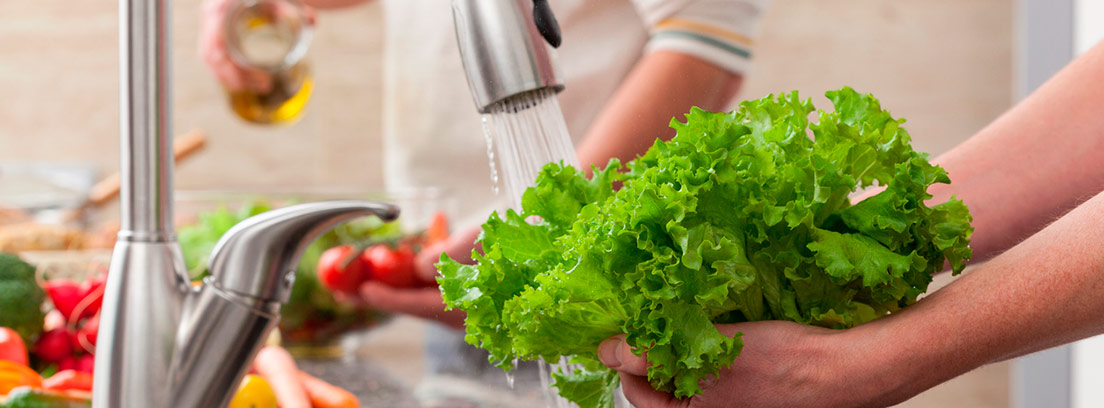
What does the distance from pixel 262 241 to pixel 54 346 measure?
1.82ft

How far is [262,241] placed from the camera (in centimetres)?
68

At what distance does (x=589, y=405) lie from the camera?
0.55 meters

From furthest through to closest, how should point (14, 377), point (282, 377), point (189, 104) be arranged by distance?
point (189, 104) → point (282, 377) → point (14, 377)

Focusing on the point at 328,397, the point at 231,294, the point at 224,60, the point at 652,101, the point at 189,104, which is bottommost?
the point at 328,397

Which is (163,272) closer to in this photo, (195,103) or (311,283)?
(311,283)

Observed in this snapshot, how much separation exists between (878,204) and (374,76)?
2.29 m

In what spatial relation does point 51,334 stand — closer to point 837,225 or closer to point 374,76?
point 837,225

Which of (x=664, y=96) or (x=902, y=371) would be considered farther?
(x=664, y=96)

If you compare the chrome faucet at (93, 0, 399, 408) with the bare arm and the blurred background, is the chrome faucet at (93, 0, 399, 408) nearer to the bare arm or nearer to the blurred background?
the bare arm

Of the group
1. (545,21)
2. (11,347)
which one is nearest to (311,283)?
(11,347)

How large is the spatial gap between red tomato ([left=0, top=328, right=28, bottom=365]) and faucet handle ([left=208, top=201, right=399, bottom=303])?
1.33ft

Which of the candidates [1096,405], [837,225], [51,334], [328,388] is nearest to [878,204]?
[837,225]

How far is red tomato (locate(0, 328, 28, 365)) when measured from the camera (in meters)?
0.96

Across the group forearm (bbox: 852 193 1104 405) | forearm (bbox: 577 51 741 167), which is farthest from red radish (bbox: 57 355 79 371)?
forearm (bbox: 852 193 1104 405)
